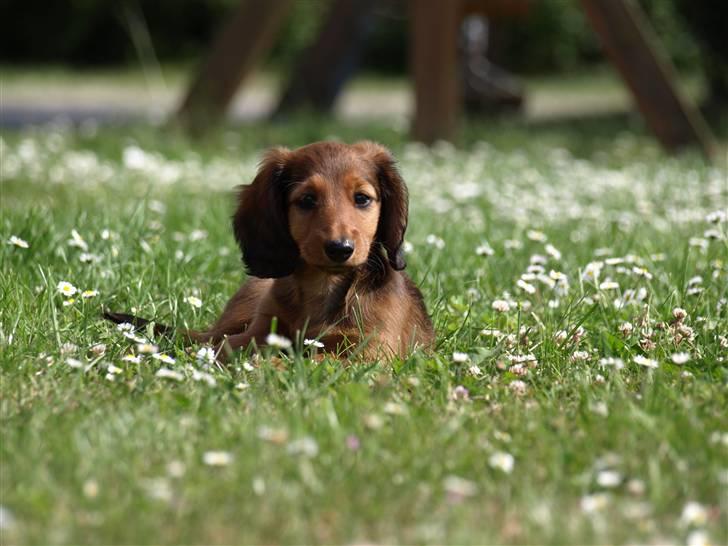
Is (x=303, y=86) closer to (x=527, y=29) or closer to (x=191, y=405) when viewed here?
(x=191, y=405)

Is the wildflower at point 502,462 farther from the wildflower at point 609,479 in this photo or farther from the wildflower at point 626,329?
the wildflower at point 626,329

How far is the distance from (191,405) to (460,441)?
74 centimetres

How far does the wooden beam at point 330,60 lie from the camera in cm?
1101

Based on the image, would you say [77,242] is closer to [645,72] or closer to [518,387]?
[518,387]

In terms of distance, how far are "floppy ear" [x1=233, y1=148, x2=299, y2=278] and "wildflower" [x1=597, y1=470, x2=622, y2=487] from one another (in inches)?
56.2

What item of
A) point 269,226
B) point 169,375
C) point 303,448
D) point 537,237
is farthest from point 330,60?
point 303,448

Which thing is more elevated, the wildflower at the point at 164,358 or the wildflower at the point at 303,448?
the wildflower at the point at 303,448

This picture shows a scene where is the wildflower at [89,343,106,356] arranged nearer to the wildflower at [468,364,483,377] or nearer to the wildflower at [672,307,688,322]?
the wildflower at [468,364,483,377]

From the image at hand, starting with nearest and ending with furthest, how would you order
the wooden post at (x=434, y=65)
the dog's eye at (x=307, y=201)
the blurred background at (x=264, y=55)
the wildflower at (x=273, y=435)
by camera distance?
1. the wildflower at (x=273, y=435)
2. the dog's eye at (x=307, y=201)
3. the wooden post at (x=434, y=65)
4. the blurred background at (x=264, y=55)

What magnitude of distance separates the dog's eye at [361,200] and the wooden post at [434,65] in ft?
17.8

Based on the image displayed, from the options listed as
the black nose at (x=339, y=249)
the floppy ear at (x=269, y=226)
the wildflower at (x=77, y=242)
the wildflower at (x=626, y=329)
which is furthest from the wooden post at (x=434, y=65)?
the black nose at (x=339, y=249)

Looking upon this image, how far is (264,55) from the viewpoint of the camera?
58.9ft

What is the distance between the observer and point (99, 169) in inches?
306

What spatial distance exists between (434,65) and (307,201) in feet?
18.2
